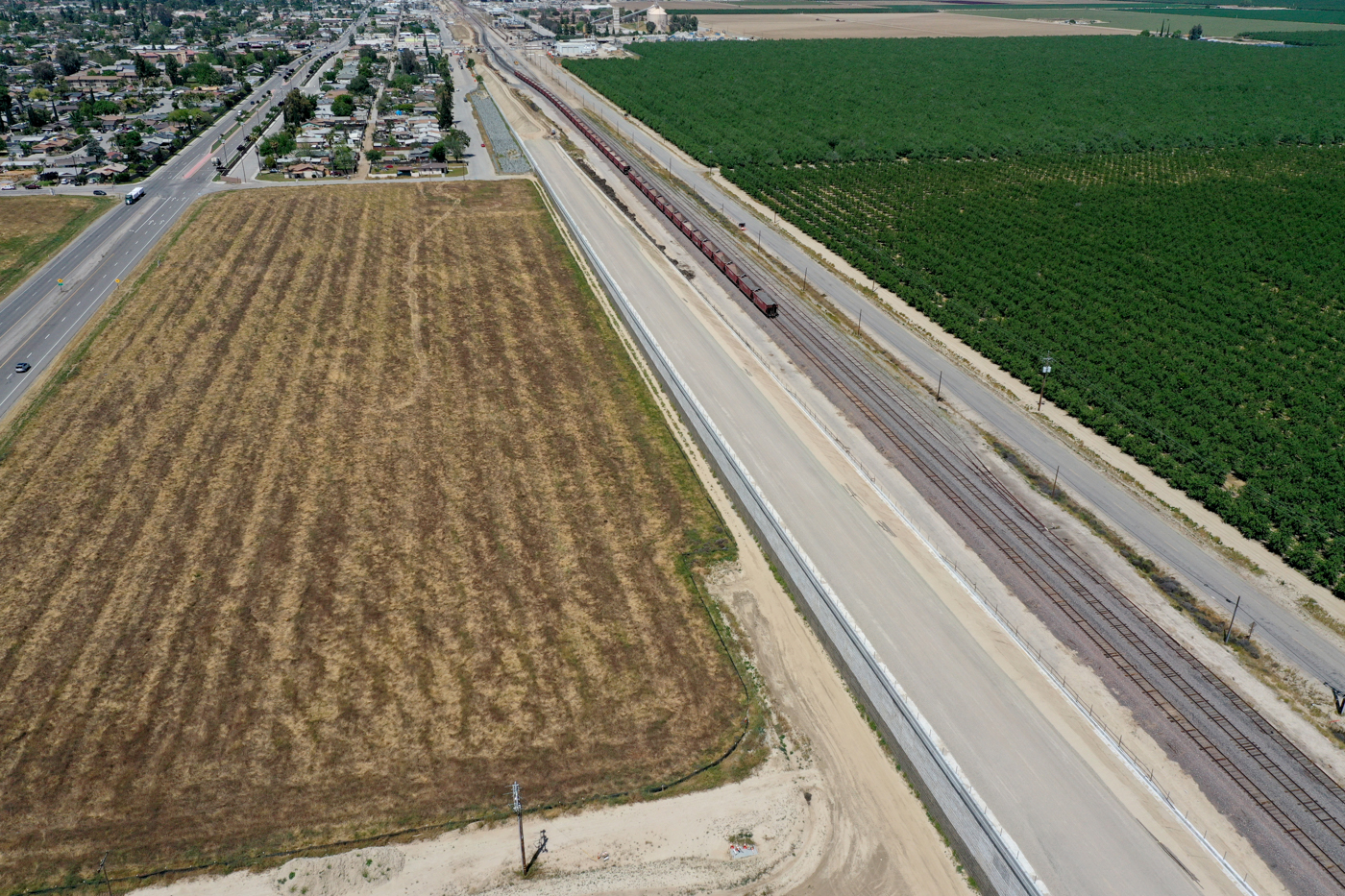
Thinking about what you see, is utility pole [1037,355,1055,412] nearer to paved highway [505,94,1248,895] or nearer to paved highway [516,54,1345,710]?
paved highway [516,54,1345,710]

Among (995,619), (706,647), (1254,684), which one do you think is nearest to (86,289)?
(706,647)

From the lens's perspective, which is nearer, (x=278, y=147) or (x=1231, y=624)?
(x=1231, y=624)

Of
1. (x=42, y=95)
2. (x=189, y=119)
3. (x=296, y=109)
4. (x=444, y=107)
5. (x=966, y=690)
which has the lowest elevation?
(x=966, y=690)

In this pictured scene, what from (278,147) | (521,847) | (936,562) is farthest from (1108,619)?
(278,147)

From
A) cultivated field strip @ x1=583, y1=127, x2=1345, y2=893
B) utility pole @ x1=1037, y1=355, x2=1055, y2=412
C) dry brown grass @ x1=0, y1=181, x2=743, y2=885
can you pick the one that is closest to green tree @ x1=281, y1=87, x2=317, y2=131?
dry brown grass @ x1=0, y1=181, x2=743, y2=885

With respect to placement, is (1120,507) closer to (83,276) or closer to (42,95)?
(83,276)

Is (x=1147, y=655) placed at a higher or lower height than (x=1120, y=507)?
lower
